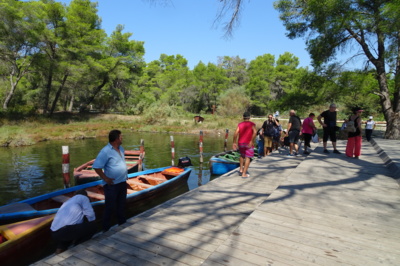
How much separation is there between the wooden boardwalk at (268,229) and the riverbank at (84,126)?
63.8 ft

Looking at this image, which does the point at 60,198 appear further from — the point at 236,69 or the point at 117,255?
the point at 236,69

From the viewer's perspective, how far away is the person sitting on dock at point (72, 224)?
3985 millimetres

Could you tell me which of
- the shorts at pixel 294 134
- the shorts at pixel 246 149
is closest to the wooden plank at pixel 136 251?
the shorts at pixel 246 149

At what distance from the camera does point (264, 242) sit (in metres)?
3.08

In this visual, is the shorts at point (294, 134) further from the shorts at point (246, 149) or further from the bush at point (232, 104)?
the bush at point (232, 104)

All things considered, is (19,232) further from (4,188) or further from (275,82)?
(275,82)

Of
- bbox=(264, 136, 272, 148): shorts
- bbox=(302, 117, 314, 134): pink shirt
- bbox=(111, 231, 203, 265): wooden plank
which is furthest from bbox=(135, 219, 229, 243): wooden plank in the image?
bbox=(264, 136, 272, 148): shorts

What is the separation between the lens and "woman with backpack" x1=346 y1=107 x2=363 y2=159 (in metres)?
8.02

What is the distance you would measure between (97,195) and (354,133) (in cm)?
799

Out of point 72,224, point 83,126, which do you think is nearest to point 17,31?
point 83,126

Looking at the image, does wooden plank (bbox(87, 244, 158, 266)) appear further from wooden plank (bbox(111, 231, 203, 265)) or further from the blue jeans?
the blue jeans

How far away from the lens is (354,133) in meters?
8.12

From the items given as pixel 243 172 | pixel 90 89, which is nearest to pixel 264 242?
pixel 243 172

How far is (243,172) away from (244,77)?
5764cm
